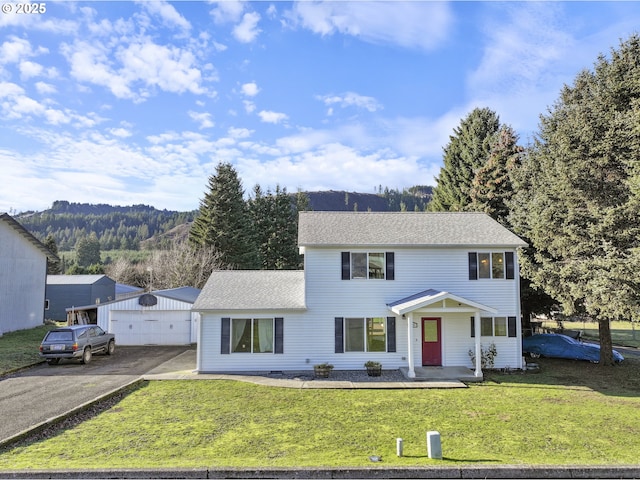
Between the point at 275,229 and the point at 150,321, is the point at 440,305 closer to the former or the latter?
the point at 150,321

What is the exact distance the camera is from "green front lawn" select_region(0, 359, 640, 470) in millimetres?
7906

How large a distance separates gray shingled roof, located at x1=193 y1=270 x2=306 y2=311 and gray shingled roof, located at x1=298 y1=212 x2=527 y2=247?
2.58 m

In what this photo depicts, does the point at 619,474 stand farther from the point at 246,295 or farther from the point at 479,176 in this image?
the point at 479,176

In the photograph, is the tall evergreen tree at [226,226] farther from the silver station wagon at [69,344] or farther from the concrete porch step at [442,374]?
the concrete porch step at [442,374]

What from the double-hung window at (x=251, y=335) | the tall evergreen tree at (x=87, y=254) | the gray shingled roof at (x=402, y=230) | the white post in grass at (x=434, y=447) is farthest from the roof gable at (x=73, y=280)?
the tall evergreen tree at (x=87, y=254)

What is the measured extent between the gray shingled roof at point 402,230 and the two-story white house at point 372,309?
88 mm

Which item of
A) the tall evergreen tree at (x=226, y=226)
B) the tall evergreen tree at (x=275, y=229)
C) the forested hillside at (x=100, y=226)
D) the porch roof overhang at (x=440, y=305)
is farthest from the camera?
the forested hillside at (x=100, y=226)

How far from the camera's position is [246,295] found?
57.8 feet

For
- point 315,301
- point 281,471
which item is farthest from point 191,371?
point 281,471

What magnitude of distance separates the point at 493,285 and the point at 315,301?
7.83 metres

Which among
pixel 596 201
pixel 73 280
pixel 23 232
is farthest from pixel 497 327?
pixel 73 280

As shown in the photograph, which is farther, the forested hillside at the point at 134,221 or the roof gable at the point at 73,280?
the forested hillside at the point at 134,221

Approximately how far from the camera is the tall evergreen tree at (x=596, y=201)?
51.7 feet

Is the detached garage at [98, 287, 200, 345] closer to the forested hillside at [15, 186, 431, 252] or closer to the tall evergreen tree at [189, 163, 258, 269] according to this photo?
the tall evergreen tree at [189, 163, 258, 269]
